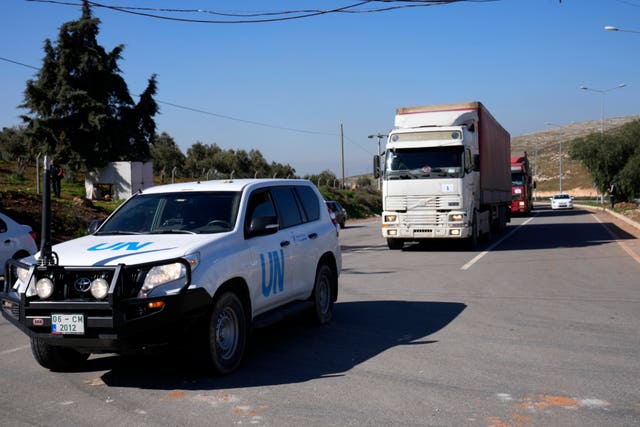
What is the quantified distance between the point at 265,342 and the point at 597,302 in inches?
208

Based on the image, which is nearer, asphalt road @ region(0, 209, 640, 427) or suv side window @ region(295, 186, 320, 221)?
asphalt road @ region(0, 209, 640, 427)

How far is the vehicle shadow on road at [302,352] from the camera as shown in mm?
6121

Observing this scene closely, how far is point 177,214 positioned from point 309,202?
210 centimetres

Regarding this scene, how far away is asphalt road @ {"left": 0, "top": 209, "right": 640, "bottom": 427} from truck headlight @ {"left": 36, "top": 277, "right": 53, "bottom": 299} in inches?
32.5

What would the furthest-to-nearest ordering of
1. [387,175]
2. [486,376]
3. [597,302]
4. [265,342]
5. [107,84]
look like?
1. [107,84]
2. [387,175]
3. [597,302]
4. [265,342]
5. [486,376]

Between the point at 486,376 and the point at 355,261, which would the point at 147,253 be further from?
the point at 355,261

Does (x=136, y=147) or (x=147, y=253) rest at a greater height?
(x=136, y=147)

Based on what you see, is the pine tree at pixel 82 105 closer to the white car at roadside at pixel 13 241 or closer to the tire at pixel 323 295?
the white car at roadside at pixel 13 241

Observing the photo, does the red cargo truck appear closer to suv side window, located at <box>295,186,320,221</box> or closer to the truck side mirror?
the truck side mirror

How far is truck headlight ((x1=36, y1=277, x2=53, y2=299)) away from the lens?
5668 millimetres

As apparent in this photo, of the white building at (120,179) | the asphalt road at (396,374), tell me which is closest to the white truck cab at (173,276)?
the asphalt road at (396,374)

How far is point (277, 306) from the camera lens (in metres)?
7.39

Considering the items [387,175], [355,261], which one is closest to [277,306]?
[355,261]

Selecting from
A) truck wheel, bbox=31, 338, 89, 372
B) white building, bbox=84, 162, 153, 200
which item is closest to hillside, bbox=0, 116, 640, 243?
white building, bbox=84, 162, 153, 200
